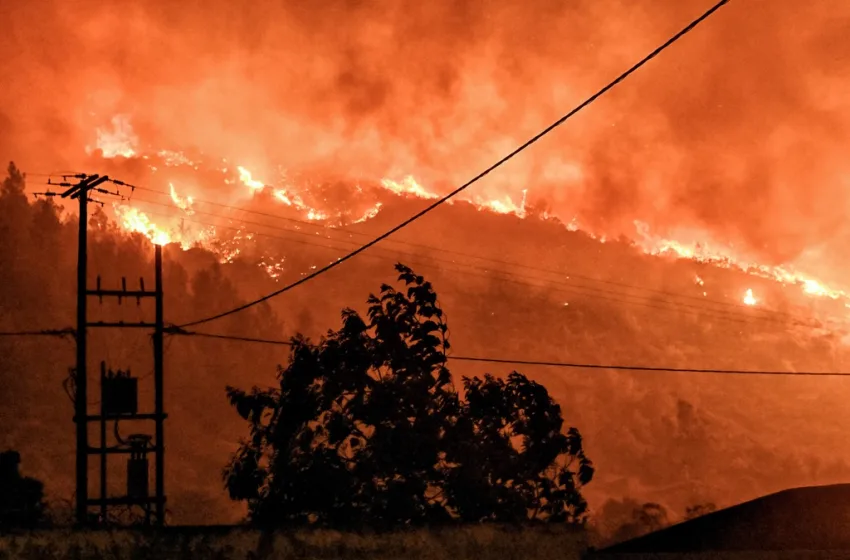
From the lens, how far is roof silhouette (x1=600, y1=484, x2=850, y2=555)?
19750mm

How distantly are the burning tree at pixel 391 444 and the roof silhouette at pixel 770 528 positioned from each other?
2694mm

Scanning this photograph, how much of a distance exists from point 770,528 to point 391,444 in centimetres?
856

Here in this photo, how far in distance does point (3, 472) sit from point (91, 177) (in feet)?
47.7

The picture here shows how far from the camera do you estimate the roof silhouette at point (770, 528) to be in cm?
1975

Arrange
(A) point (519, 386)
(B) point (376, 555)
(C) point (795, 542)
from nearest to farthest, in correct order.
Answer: (B) point (376, 555)
(C) point (795, 542)
(A) point (519, 386)

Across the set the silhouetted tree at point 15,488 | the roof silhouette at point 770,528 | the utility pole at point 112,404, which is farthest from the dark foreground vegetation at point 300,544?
the silhouetted tree at point 15,488

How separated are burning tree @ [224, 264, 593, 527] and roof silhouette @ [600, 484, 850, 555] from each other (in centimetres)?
269

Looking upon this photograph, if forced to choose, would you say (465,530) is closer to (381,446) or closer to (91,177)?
(381,446)

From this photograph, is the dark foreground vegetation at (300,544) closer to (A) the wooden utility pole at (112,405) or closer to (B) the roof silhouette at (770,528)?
(B) the roof silhouette at (770,528)

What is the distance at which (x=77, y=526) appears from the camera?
44.7ft

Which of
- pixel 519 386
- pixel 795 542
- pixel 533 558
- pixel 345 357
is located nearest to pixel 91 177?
pixel 345 357

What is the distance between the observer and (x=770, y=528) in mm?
21203

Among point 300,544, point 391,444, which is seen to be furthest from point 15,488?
point 300,544

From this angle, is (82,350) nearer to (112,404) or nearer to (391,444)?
(112,404)
